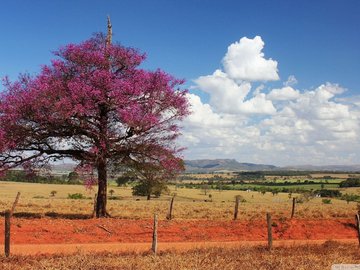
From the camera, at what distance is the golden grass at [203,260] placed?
16594 mm

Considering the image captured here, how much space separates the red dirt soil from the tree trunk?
1530 mm

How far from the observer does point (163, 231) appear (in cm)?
2683

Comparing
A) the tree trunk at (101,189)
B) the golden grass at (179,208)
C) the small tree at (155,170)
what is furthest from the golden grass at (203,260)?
the golden grass at (179,208)

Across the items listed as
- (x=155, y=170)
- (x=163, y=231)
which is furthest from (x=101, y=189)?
(x=163, y=231)

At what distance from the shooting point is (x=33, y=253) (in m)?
20.4

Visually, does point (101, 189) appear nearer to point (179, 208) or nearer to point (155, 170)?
point (155, 170)

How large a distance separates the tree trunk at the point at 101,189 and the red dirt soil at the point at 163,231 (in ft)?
5.02

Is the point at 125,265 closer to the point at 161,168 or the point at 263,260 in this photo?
the point at 263,260

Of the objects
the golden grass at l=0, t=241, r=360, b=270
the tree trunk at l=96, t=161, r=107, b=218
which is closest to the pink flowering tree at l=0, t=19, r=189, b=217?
the tree trunk at l=96, t=161, r=107, b=218

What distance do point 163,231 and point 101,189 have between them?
6067 mm

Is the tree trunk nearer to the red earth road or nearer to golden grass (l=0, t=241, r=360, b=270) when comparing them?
the red earth road

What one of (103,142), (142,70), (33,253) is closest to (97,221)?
(103,142)

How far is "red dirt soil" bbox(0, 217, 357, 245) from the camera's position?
81.5ft

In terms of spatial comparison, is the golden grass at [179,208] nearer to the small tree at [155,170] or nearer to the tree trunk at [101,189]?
the tree trunk at [101,189]
